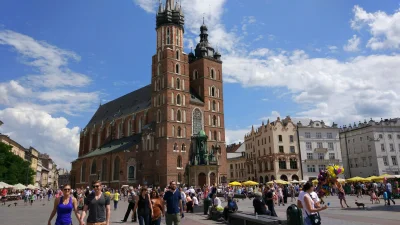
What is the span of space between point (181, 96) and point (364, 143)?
114 ft

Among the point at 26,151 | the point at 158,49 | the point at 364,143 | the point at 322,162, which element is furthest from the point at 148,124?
the point at 26,151

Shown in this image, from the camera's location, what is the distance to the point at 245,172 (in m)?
72.6

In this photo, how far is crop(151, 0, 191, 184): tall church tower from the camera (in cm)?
4869

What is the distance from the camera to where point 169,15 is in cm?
5603

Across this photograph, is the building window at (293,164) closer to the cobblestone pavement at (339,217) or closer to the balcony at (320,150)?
the balcony at (320,150)

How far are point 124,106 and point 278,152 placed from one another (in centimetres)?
3140

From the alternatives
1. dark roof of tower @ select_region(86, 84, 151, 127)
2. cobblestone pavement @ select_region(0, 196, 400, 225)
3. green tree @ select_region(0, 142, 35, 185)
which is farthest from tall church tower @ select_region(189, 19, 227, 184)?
cobblestone pavement @ select_region(0, 196, 400, 225)

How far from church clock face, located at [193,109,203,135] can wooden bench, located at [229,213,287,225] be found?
39.9 meters

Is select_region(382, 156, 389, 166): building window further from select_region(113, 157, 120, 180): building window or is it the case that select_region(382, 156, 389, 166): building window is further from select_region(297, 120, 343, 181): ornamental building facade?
select_region(113, 157, 120, 180): building window

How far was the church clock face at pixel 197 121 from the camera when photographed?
53.5m

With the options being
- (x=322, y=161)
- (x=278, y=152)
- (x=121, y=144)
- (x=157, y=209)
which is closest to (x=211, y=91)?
(x=278, y=152)

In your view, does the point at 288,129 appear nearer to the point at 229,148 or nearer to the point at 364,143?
the point at 364,143

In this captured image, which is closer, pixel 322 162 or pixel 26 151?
pixel 322 162

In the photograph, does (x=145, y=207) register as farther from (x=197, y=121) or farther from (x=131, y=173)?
(x=197, y=121)
